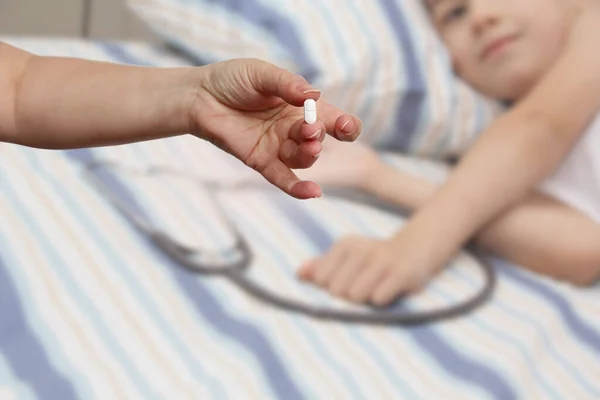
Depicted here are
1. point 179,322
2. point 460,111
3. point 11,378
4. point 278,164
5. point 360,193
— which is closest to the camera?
point 278,164

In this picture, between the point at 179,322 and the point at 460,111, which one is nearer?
the point at 179,322

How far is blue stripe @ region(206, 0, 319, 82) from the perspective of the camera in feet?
3.46

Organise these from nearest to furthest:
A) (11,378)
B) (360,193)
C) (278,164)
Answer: (278,164), (11,378), (360,193)

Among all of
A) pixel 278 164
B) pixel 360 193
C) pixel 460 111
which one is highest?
pixel 278 164

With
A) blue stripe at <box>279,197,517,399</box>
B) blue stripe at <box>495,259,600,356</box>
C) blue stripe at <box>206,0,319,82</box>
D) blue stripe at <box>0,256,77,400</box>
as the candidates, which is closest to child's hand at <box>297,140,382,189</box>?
blue stripe at <box>206,0,319,82</box>

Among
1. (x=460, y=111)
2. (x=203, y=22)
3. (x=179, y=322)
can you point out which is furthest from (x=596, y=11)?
(x=179, y=322)

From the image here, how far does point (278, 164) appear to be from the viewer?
1.54 feet

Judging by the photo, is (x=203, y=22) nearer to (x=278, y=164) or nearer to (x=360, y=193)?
(x=360, y=193)

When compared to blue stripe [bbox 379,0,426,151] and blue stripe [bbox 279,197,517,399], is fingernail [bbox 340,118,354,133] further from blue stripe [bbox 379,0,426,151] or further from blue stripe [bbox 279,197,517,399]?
blue stripe [bbox 379,0,426,151]

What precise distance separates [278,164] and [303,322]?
0.93 feet

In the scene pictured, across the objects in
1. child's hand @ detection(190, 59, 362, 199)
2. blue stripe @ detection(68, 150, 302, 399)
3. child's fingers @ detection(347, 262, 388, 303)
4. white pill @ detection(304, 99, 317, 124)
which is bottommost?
blue stripe @ detection(68, 150, 302, 399)

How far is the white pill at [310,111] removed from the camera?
0.42 meters

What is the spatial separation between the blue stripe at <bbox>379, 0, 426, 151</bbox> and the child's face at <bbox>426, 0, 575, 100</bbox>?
10 cm

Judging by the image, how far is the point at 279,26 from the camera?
1066mm
